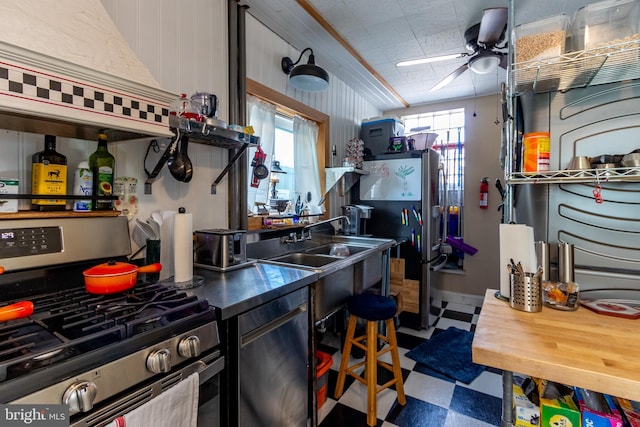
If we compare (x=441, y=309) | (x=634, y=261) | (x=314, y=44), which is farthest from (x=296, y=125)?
(x=441, y=309)

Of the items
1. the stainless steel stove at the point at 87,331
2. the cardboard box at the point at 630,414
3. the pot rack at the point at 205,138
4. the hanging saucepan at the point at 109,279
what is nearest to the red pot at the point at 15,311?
the stainless steel stove at the point at 87,331

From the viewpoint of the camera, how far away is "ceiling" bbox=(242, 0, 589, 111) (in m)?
2.04

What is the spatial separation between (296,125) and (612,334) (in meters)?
2.39

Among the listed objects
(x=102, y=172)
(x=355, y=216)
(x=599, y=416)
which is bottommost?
(x=599, y=416)

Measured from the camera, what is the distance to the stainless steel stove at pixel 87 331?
2.28 feet

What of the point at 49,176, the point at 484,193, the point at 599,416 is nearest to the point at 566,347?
the point at 599,416

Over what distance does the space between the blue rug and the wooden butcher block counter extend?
144cm

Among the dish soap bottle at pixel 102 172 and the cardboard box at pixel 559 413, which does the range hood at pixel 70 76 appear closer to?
the dish soap bottle at pixel 102 172

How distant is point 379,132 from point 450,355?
2.43 m

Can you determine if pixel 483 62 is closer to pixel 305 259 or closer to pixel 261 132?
pixel 261 132

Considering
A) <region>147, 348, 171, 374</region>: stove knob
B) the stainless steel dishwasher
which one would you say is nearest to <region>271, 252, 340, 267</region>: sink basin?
the stainless steel dishwasher

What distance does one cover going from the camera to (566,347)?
875 millimetres

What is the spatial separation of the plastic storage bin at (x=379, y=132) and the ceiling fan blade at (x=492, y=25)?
4.52ft

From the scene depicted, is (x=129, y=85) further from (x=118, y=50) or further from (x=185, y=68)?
(x=185, y=68)
